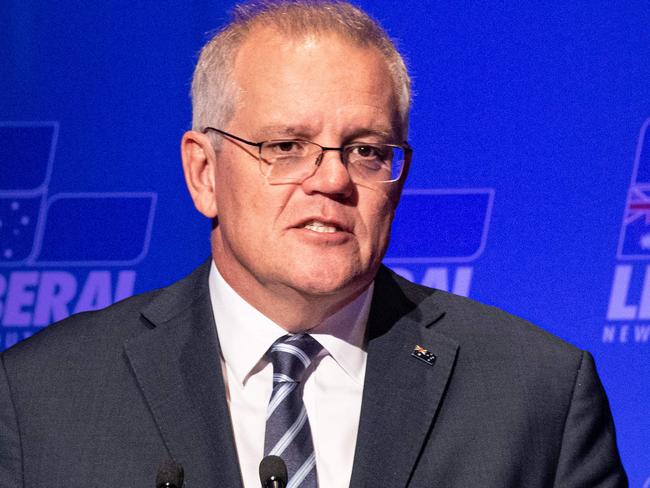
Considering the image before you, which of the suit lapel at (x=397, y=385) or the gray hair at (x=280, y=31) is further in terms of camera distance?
the gray hair at (x=280, y=31)

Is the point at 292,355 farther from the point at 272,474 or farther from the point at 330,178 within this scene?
the point at 272,474

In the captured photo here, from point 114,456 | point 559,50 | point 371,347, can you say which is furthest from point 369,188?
point 559,50

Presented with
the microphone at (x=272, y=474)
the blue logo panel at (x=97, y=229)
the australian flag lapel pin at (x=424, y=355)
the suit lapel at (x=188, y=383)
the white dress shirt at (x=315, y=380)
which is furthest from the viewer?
the blue logo panel at (x=97, y=229)

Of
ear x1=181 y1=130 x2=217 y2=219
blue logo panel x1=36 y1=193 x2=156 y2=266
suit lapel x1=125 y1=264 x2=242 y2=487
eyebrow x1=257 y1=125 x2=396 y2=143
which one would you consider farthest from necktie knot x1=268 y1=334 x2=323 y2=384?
blue logo panel x1=36 y1=193 x2=156 y2=266

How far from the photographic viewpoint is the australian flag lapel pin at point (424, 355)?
9.37ft

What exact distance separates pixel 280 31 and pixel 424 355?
33.2 inches

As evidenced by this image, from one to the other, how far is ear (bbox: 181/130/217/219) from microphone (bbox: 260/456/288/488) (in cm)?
90

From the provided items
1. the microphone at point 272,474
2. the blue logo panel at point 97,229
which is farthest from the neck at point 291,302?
the blue logo panel at point 97,229

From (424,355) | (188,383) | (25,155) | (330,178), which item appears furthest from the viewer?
(25,155)

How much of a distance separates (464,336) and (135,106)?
1.67 metres

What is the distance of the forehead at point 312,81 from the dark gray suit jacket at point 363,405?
523mm

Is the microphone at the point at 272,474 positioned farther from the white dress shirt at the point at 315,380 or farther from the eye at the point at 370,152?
the eye at the point at 370,152

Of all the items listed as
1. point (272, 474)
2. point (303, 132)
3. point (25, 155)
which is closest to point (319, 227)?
point (303, 132)

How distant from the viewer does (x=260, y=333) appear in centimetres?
280
